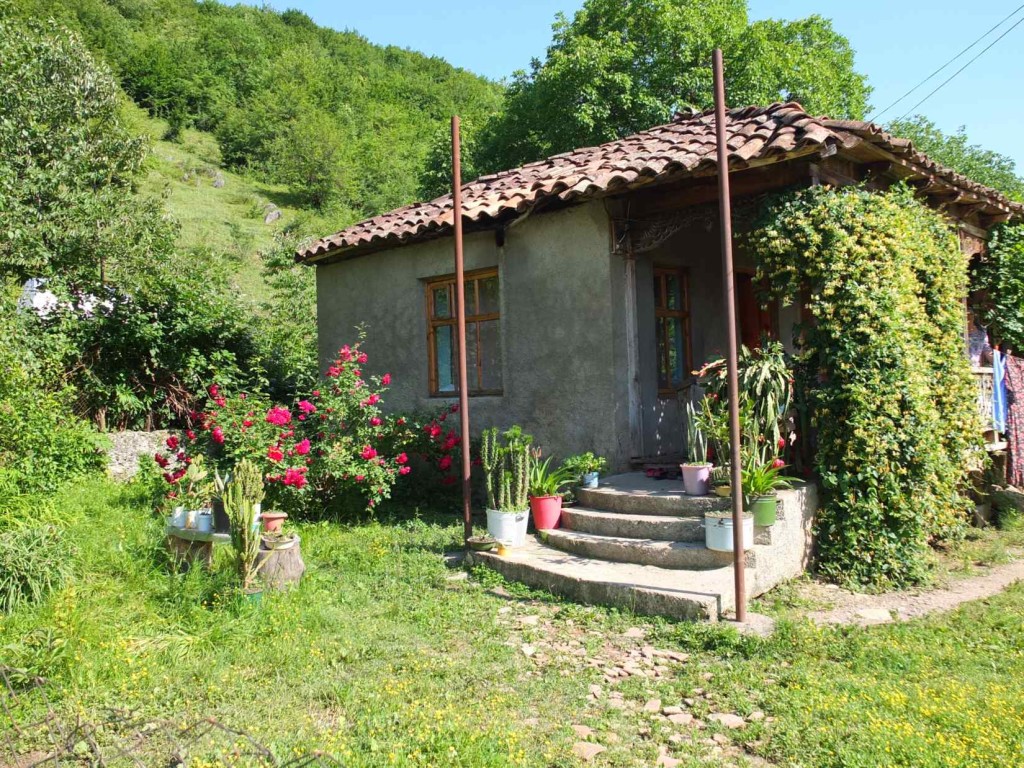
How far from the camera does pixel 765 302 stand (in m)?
6.53

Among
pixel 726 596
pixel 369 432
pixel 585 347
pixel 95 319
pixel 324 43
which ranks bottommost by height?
pixel 726 596

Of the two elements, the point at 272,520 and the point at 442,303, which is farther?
the point at 442,303

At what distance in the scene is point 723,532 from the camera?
5453 millimetres

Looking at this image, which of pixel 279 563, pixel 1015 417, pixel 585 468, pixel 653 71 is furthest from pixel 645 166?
pixel 653 71

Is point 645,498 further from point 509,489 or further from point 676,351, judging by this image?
point 676,351

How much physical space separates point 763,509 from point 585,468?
5.78 feet

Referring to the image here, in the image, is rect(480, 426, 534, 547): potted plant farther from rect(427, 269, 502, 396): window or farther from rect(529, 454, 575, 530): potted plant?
rect(427, 269, 502, 396): window

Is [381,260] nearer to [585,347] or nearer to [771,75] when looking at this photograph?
[585,347]

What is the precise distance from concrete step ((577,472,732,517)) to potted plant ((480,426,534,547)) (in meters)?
0.68

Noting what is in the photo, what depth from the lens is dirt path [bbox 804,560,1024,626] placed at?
517cm

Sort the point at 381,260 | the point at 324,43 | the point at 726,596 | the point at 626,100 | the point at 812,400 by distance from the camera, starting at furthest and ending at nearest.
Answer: the point at 324,43 < the point at 626,100 < the point at 381,260 < the point at 812,400 < the point at 726,596

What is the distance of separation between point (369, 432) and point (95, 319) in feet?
16.8

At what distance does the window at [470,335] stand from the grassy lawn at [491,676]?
3.45 meters

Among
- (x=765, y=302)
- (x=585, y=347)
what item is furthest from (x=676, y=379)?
(x=765, y=302)
